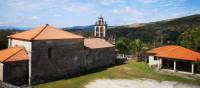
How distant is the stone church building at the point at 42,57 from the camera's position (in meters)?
26.6

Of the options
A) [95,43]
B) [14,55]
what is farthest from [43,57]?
[95,43]

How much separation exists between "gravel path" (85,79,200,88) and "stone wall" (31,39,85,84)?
18.0ft

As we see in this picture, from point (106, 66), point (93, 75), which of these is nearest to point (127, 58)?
point (106, 66)

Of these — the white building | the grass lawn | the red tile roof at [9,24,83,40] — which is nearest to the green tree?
the white building

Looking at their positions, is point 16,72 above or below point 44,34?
below

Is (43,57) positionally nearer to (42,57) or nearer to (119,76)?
(42,57)

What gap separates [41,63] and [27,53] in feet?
7.07

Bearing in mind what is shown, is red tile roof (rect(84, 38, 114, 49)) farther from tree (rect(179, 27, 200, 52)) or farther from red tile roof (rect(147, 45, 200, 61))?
tree (rect(179, 27, 200, 52))

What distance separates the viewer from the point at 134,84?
28766 mm

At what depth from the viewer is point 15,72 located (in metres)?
26.5

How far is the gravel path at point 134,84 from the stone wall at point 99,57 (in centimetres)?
792

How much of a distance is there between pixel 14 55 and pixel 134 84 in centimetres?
1513

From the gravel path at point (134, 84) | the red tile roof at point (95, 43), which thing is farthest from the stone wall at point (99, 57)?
the gravel path at point (134, 84)

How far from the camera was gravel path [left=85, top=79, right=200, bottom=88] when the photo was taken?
27.7 metres
